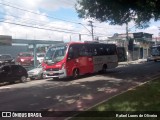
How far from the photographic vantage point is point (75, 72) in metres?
23.7

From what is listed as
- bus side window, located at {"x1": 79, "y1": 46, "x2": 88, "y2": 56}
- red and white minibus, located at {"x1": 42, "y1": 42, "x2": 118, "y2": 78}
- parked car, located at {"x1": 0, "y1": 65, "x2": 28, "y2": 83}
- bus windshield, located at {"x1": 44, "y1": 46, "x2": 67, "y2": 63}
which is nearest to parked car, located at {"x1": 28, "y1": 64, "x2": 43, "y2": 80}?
parked car, located at {"x1": 0, "y1": 65, "x2": 28, "y2": 83}

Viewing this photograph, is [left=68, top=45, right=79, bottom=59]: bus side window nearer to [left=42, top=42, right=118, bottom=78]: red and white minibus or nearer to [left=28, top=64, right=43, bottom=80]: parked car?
[left=42, top=42, right=118, bottom=78]: red and white minibus

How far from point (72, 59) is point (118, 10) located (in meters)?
5.28

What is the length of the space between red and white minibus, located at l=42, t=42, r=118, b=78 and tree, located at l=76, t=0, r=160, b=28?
2848 mm

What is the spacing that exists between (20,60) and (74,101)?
30064mm

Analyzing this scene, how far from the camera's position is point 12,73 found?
75.0 ft

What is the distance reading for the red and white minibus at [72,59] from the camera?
22.4m

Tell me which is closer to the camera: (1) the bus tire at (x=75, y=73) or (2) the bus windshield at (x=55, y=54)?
(2) the bus windshield at (x=55, y=54)

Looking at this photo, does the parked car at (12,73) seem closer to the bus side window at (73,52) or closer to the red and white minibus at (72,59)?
the red and white minibus at (72,59)

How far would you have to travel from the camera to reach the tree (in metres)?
18.5

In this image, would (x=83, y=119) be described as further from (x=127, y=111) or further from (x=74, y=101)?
(x=74, y=101)

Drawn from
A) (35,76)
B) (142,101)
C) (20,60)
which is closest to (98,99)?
(142,101)

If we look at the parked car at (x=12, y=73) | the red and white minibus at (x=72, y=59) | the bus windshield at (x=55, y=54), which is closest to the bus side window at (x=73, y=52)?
the red and white minibus at (x=72, y=59)

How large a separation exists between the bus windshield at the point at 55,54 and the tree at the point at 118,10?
3655mm
